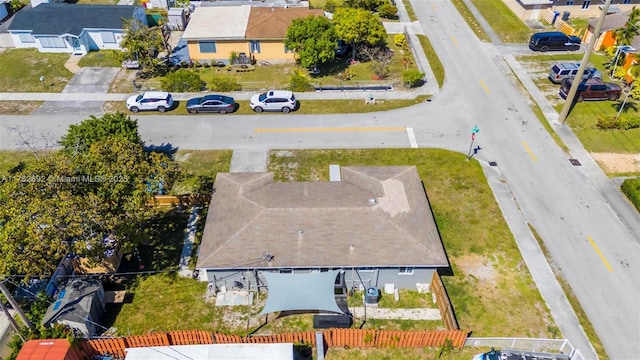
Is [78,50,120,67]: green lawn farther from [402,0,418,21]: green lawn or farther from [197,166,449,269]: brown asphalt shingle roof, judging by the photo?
[402,0,418,21]: green lawn

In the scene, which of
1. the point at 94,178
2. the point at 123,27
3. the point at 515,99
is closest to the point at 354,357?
the point at 94,178

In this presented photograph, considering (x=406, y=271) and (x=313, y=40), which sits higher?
(x=313, y=40)

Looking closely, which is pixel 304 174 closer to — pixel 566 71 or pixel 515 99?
pixel 515 99

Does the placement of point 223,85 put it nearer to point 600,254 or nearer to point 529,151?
point 529,151

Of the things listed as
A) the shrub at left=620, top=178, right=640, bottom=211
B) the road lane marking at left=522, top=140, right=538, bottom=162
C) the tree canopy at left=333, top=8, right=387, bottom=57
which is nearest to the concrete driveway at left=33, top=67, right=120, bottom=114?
the tree canopy at left=333, top=8, right=387, bottom=57

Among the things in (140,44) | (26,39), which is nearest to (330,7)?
(140,44)
